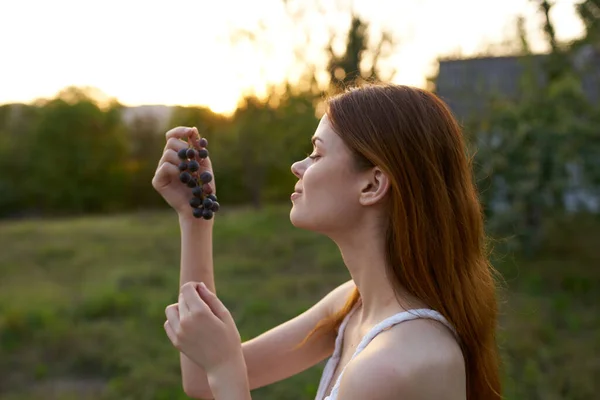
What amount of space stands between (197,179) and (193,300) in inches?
13.2

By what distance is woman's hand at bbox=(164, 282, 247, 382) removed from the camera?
53.0 inches

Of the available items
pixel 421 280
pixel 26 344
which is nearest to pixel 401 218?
pixel 421 280

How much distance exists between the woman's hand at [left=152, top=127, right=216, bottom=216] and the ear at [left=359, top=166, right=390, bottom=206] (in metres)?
0.41

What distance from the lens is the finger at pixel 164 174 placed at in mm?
1584

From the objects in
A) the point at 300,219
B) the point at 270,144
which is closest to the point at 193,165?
the point at 300,219

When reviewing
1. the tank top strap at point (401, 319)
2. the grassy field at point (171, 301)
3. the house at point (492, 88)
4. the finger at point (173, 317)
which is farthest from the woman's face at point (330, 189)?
the house at point (492, 88)

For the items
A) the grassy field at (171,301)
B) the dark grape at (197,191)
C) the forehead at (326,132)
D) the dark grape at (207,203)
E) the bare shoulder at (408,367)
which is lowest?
the grassy field at (171,301)

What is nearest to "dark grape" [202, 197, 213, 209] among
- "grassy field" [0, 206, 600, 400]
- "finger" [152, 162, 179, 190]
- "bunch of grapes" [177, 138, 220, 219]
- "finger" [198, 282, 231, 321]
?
"bunch of grapes" [177, 138, 220, 219]

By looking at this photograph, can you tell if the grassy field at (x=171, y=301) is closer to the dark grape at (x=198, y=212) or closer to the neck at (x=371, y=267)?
the neck at (x=371, y=267)

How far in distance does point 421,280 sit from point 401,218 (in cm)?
14

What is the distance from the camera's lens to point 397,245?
1333 mm

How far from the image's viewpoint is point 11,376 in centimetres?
595

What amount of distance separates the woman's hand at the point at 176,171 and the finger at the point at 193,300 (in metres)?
0.29

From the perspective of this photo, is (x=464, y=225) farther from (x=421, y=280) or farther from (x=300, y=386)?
(x=300, y=386)
